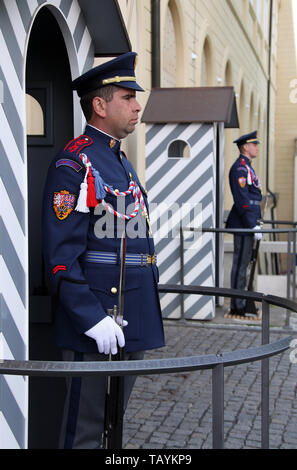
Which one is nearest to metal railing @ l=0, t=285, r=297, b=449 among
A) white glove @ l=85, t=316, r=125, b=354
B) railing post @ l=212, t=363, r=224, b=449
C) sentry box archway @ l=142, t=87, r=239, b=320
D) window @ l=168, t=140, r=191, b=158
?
railing post @ l=212, t=363, r=224, b=449

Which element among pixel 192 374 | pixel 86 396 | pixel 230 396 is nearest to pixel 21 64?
pixel 86 396

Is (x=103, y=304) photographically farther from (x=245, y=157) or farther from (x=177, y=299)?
(x=245, y=157)

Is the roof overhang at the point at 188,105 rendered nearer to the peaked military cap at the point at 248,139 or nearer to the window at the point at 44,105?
the peaked military cap at the point at 248,139

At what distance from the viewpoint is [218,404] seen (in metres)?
1.82

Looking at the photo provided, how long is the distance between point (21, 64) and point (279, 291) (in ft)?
22.1

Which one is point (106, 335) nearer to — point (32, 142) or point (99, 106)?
point (99, 106)

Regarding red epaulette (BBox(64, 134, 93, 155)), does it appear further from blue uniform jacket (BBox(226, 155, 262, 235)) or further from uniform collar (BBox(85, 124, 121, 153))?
blue uniform jacket (BBox(226, 155, 262, 235))

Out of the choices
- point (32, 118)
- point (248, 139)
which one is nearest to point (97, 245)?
point (32, 118)

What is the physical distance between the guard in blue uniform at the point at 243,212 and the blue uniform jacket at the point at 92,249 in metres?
4.28

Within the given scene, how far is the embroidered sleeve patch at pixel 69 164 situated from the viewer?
2.34m

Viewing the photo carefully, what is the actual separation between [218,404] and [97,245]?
790 mm

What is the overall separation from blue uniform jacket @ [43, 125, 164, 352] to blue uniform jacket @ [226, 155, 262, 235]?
14.1 feet

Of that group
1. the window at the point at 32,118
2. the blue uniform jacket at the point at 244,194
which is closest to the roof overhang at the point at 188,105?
the blue uniform jacket at the point at 244,194

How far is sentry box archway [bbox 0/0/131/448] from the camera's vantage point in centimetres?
220
